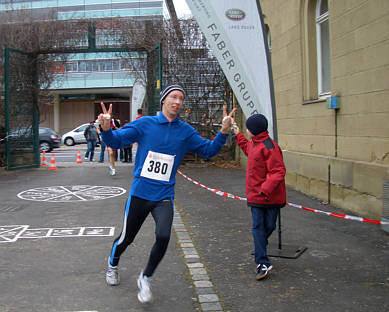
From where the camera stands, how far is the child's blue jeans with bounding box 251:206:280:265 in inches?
200

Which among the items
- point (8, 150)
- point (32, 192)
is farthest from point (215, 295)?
point (8, 150)

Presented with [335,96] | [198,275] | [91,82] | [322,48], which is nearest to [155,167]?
[198,275]

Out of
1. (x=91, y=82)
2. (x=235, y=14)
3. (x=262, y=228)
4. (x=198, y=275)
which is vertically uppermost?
(x=91, y=82)

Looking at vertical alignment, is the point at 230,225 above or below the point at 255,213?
below

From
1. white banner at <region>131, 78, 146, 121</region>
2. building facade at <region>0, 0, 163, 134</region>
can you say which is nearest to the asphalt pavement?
white banner at <region>131, 78, 146, 121</region>

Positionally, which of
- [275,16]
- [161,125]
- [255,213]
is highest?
[275,16]

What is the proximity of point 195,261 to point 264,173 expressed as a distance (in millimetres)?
1347

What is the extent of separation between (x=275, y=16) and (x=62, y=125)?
4514 centimetres

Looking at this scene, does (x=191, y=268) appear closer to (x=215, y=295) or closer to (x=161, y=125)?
(x=215, y=295)

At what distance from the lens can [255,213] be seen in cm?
523

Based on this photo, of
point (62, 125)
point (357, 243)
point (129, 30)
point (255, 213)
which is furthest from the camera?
point (62, 125)

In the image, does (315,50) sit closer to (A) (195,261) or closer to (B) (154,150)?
(A) (195,261)

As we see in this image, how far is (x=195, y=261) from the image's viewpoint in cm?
563

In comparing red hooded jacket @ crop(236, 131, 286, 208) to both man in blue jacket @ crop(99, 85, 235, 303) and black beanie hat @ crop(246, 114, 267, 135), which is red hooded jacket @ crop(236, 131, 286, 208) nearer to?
black beanie hat @ crop(246, 114, 267, 135)
